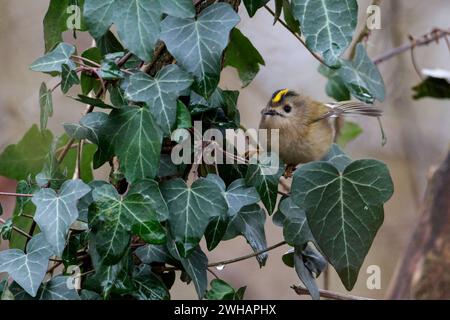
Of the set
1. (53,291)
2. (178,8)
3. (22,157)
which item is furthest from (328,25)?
(22,157)

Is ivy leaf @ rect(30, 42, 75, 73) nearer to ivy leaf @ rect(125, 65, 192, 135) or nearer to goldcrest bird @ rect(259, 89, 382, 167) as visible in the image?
ivy leaf @ rect(125, 65, 192, 135)

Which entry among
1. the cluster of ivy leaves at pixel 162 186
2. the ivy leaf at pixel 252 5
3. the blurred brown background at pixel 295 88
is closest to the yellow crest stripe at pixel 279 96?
the cluster of ivy leaves at pixel 162 186

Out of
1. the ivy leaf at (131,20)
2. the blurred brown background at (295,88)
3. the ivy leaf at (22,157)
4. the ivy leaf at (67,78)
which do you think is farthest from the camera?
the blurred brown background at (295,88)

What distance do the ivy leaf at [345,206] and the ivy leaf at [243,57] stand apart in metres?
0.42

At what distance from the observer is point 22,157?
1771 mm

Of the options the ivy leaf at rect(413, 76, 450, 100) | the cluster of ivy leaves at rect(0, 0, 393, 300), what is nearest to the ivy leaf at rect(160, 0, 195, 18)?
the cluster of ivy leaves at rect(0, 0, 393, 300)

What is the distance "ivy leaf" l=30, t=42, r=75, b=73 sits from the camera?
51.9 inches

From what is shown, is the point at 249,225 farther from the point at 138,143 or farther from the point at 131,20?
the point at 131,20

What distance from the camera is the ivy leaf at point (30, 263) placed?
1269 millimetres

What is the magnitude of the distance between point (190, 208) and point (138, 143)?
154 mm

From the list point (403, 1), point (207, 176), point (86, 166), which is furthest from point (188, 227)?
point (403, 1)

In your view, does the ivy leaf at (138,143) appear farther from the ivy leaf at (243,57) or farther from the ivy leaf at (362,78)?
the ivy leaf at (362,78)

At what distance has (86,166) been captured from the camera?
178 cm
